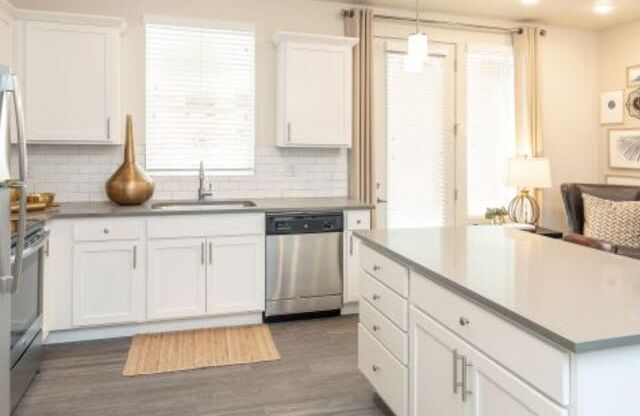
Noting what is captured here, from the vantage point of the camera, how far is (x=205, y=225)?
12.6ft

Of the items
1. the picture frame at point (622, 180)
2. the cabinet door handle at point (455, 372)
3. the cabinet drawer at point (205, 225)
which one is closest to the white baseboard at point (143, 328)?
the cabinet drawer at point (205, 225)

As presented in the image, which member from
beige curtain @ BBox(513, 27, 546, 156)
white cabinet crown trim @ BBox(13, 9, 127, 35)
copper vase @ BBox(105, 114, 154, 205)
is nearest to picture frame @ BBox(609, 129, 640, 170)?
beige curtain @ BBox(513, 27, 546, 156)

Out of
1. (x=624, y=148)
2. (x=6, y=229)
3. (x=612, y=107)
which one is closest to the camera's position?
(x=6, y=229)

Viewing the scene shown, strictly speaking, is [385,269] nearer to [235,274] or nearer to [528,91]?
[235,274]

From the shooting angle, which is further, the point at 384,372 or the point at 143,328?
the point at 143,328

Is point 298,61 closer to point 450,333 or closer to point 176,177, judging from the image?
point 176,177

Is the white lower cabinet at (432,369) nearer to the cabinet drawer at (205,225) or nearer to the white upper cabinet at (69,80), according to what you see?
the cabinet drawer at (205,225)

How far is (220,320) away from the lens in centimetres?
398

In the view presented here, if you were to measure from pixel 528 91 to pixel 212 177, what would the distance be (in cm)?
335

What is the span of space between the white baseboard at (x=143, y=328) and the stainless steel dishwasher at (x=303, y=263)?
0.22 m

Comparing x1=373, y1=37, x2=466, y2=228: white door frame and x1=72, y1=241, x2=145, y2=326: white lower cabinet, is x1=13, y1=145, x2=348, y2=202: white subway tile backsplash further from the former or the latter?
x1=72, y1=241, x2=145, y2=326: white lower cabinet

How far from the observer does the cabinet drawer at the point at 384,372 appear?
2.26m

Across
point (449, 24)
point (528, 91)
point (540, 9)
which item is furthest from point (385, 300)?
point (540, 9)

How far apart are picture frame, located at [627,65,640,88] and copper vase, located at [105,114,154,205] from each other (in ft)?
15.9
